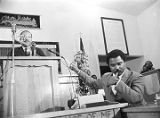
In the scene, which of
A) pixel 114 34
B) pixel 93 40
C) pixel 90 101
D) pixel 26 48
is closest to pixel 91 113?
pixel 90 101

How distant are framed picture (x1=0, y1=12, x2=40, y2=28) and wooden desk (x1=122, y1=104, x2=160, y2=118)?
2887 millimetres

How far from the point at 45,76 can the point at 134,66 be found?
3652 millimetres

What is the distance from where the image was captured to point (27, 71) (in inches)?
48.5

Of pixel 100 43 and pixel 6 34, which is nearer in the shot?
pixel 6 34

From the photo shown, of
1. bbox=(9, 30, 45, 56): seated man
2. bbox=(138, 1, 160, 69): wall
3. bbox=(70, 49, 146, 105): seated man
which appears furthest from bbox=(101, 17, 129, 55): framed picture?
bbox=(70, 49, 146, 105): seated man

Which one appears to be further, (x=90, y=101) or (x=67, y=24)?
(x=67, y=24)

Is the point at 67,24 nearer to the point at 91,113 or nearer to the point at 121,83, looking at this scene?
the point at 121,83

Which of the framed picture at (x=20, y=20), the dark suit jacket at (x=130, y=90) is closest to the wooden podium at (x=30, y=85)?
the dark suit jacket at (x=130, y=90)

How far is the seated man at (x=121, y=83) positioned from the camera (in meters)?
1.64

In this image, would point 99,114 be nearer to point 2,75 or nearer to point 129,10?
point 2,75

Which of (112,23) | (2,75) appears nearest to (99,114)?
(2,75)

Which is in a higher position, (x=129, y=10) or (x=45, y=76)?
(x=129, y=10)

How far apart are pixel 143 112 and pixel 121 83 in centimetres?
57

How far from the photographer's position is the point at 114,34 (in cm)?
436
